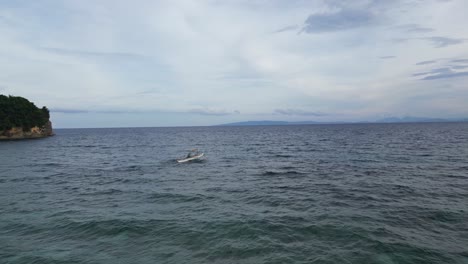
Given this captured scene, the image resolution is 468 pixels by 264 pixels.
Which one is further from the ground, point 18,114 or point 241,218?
point 18,114

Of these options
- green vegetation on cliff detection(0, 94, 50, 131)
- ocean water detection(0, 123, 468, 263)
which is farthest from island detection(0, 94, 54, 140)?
ocean water detection(0, 123, 468, 263)

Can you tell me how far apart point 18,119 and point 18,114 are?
80.2 inches

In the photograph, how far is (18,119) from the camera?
4043 inches

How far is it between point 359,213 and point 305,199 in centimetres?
430

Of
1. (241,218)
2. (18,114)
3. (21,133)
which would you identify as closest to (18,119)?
(18,114)

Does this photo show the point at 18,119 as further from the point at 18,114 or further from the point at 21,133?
the point at 21,133

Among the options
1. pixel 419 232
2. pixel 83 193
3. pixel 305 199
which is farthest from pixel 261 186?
pixel 83 193

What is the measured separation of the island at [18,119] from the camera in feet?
325

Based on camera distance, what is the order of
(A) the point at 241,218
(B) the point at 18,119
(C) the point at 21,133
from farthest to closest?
1. (C) the point at 21,133
2. (B) the point at 18,119
3. (A) the point at 241,218

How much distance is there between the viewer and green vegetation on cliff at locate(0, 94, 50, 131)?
324 feet

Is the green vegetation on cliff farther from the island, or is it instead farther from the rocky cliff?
the rocky cliff

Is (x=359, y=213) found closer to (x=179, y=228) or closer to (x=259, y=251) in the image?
(x=259, y=251)

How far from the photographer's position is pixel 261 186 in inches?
1015

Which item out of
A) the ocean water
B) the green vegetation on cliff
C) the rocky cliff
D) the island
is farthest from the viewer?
the rocky cliff
